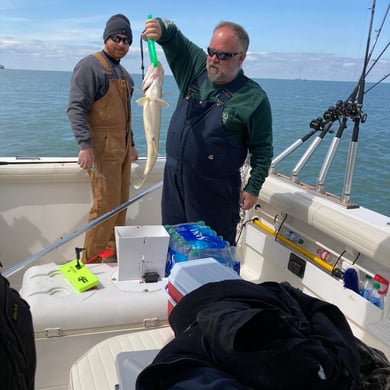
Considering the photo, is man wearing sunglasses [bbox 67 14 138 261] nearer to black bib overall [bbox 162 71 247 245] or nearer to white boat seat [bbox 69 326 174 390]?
black bib overall [bbox 162 71 247 245]

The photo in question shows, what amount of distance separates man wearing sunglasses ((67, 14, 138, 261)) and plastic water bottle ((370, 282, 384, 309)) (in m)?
1.71

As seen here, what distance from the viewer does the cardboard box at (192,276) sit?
1586 mm

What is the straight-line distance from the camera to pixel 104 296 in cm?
207

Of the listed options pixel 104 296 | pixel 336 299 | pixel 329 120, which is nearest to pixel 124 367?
pixel 104 296

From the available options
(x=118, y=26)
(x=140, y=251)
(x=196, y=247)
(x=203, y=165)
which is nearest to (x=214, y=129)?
(x=203, y=165)

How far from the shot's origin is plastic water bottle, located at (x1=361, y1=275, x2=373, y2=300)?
2348mm

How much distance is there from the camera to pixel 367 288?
2.38 m

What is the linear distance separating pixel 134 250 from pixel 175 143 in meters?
0.79

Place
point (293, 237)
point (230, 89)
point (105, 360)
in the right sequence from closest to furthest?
point (105, 360), point (230, 89), point (293, 237)

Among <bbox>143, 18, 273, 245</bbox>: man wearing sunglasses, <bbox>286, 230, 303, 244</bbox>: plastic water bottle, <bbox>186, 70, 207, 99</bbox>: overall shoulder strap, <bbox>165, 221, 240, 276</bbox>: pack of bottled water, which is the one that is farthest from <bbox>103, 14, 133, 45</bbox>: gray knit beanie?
<bbox>286, 230, 303, 244</bbox>: plastic water bottle

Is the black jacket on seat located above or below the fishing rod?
below

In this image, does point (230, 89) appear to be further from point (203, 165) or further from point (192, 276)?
point (192, 276)

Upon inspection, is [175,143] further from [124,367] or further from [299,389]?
[299,389]

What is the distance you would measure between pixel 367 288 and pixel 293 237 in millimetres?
656
